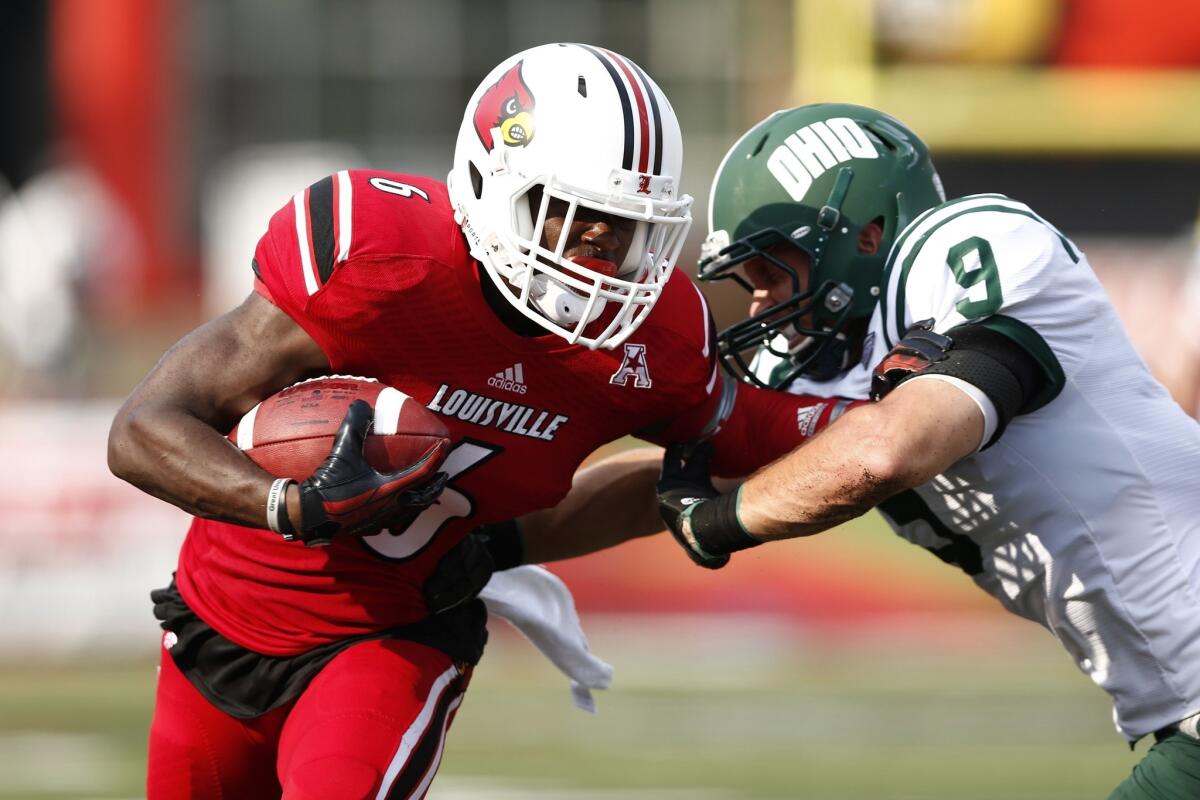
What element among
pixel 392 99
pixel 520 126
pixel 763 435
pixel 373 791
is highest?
pixel 520 126

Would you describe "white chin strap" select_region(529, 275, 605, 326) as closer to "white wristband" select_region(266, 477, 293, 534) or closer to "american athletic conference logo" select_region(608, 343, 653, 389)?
"american athletic conference logo" select_region(608, 343, 653, 389)

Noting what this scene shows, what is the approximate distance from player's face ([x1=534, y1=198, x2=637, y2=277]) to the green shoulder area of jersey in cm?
48

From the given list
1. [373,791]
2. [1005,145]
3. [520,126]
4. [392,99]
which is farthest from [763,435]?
[392,99]

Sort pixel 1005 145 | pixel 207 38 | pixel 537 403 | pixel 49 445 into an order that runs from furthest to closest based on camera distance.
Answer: pixel 207 38
pixel 1005 145
pixel 49 445
pixel 537 403

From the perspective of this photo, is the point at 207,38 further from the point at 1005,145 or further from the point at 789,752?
the point at 789,752

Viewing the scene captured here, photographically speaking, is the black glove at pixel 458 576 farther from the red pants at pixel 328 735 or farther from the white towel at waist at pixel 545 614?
the white towel at waist at pixel 545 614

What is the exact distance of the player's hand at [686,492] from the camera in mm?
3113

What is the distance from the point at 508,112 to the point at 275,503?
821mm

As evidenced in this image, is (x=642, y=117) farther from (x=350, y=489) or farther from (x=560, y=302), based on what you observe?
(x=350, y=489)

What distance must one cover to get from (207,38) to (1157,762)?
14.9m

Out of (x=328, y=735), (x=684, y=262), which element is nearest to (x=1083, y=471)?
(x=328, y=735)

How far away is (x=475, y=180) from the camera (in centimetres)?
318

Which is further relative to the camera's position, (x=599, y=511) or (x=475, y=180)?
(x=599, y=511)

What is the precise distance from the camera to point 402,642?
3.24 meters
